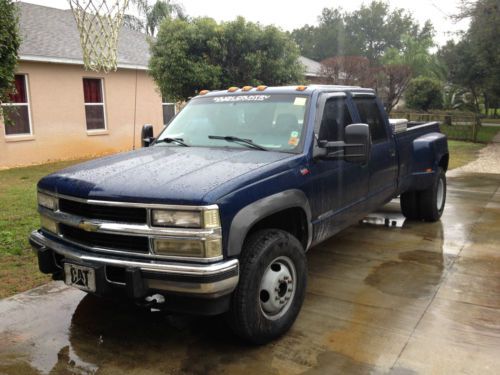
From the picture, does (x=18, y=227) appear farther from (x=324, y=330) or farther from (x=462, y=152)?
(x=462, y=152)

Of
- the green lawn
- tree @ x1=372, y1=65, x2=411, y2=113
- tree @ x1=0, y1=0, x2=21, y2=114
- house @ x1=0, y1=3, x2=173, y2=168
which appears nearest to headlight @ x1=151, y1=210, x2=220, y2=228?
the green lawn

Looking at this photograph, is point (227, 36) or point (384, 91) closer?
point (227, 36)

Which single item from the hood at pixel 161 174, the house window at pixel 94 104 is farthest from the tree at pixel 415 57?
the hood at pixel 161 174

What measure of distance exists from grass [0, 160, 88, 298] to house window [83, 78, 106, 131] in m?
4.45

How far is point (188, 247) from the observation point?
3049mm

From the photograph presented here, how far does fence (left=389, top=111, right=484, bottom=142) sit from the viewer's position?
64.9ft

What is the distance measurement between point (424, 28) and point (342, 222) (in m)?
78.8

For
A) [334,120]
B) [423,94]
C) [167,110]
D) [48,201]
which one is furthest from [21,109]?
[423,94]

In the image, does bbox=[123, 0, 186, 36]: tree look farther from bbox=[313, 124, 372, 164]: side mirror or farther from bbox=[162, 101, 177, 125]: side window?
bbox=[313, 124, 372, 164]: side mirror

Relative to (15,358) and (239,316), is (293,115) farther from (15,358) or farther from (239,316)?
(15,358)

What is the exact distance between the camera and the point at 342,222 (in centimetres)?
466

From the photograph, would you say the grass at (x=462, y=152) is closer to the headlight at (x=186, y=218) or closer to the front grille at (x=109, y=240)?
the headlight at (x=186, y=218)

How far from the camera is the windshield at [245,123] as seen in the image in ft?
13.9

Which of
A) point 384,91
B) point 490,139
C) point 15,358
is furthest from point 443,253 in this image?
point 384,91
